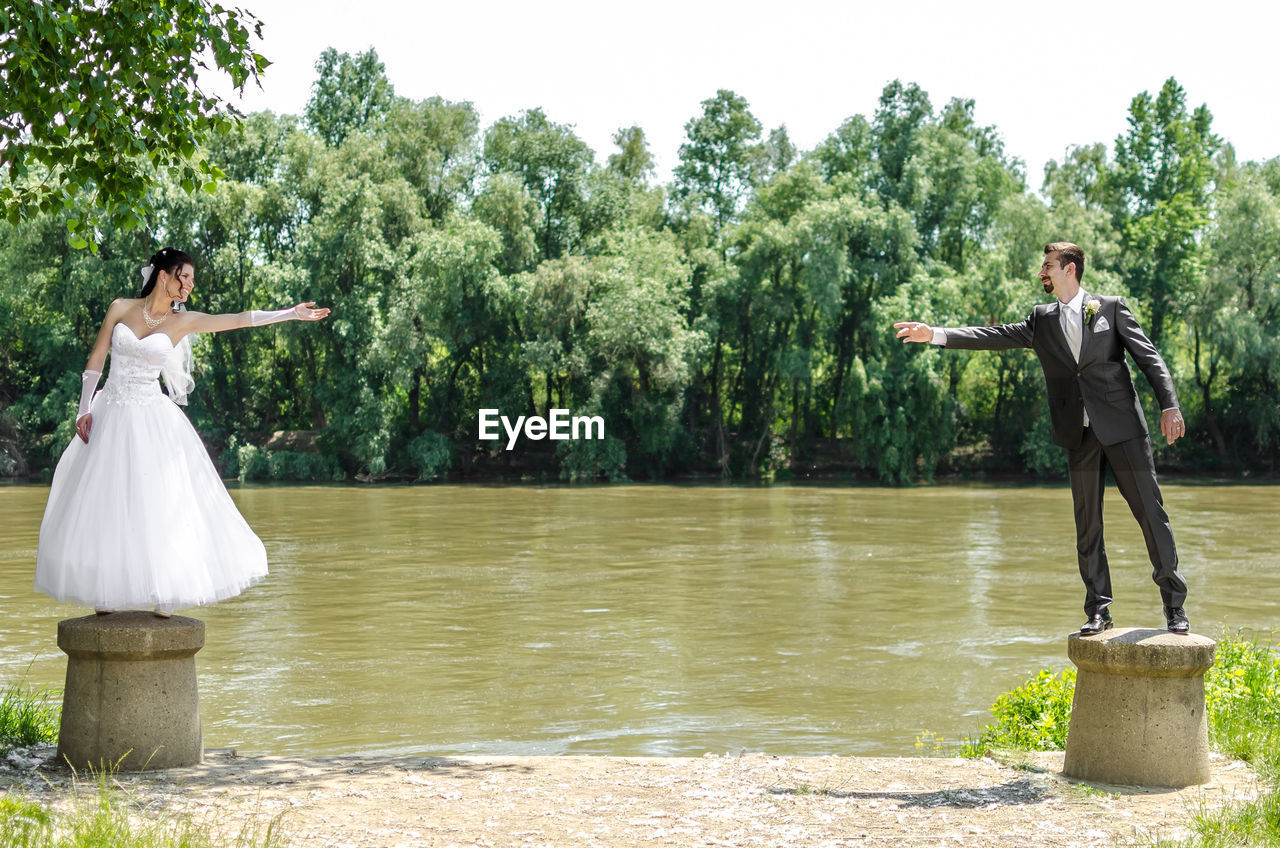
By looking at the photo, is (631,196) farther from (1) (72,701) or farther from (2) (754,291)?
(1) (72,701)

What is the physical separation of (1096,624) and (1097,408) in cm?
116

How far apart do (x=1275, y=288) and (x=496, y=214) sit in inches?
1192

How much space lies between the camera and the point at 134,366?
7.02m

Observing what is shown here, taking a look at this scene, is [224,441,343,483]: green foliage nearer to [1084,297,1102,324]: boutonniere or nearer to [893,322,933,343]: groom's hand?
[893,322,933,343]: groom's hand

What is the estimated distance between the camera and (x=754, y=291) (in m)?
52.3

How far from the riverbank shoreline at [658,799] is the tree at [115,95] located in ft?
11.7

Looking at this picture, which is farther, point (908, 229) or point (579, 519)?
point (908, 229)

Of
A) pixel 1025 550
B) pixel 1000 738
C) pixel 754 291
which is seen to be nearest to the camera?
pixel 1000 738

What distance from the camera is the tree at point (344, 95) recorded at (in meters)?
62.2

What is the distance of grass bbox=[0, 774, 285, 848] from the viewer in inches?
182

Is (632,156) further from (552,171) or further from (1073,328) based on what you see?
(1073,328)

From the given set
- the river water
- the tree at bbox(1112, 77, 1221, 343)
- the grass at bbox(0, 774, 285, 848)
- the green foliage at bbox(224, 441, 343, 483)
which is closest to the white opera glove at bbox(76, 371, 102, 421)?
the grass at bbox(0, 774, 285, 848)

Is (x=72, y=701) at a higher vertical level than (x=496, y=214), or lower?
lower

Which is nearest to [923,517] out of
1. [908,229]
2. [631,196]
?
[908,229]
